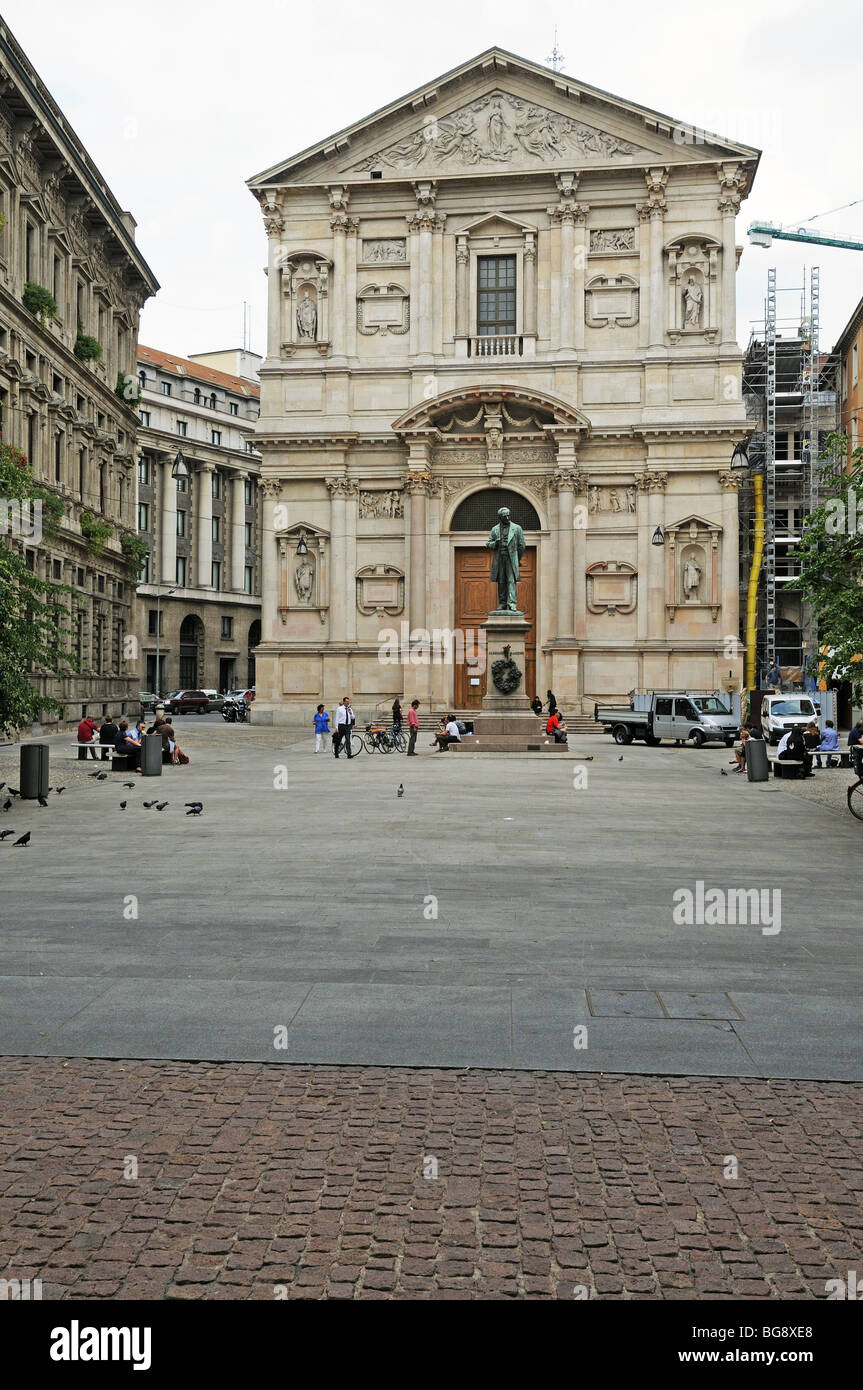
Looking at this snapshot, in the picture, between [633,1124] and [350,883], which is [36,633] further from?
[633,1124]

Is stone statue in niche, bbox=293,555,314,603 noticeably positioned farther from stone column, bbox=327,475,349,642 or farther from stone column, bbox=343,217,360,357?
stone column, bbox=343,217,360,357

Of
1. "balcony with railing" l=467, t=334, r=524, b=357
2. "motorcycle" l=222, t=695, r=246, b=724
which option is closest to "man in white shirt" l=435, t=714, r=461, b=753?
"balcony with railing" l=467, t=334, r=524, b=357

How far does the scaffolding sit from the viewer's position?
223 ft

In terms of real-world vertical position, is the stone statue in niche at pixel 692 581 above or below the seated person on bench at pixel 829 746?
above

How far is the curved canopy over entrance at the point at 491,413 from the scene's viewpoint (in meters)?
47.6

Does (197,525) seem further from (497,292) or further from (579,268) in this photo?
(579,268)

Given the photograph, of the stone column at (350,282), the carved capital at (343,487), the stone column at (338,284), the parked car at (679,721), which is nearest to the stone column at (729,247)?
the stone column at (350,282)

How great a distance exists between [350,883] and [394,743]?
2361cm

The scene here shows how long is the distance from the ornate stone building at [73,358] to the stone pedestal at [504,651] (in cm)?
1212

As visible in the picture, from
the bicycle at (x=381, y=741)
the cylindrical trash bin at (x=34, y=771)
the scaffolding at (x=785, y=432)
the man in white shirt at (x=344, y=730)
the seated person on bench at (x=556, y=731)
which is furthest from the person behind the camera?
the scaffolding at (x=785, y=432)

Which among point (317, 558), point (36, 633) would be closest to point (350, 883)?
point (36, 633)

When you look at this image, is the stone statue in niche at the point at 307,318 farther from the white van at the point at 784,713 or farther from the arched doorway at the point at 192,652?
the arched doorway at the point at 192,652

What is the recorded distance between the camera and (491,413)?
48.7m

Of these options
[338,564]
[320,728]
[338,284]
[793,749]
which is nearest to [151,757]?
[320,728]
